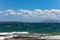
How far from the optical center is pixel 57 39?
1653 centimetres

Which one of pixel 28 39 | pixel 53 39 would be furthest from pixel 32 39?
pixel 53 39

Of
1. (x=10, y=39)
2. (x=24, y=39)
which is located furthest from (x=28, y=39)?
(x=10, y=39)

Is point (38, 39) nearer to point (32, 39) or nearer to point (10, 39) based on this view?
point (32, 39)

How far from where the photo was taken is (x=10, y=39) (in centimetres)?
1603

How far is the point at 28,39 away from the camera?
53.4ft

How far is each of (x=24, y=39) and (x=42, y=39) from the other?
137 centimetres

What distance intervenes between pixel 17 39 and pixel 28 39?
845mm

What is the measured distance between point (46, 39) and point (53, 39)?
542 millimetres

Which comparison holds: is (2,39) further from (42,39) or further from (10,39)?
(42,39)

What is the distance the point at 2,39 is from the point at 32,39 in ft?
7.40

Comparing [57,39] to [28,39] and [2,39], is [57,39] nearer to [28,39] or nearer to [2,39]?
[28,39]

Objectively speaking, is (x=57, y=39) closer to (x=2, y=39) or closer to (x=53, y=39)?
(x=53, y=39)

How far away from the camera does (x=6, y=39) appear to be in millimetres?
16016

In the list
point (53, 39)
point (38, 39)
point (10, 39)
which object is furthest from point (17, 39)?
point (53, 39)
